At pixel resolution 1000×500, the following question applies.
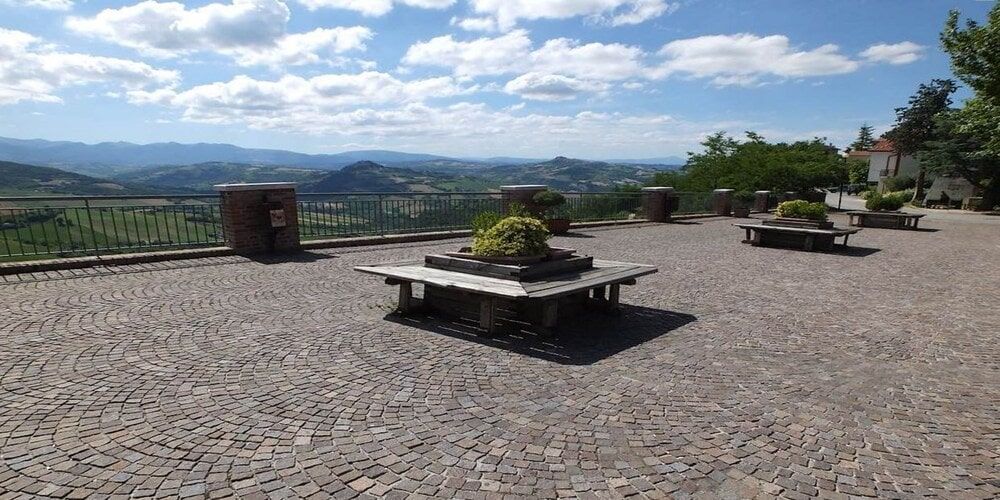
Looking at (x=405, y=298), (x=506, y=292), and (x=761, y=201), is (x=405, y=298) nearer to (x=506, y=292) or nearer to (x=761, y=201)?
(x=506, y=292)

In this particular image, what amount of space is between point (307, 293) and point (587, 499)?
5.13m

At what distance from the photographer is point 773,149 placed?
110 feet

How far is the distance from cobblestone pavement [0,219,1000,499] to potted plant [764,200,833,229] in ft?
19.2

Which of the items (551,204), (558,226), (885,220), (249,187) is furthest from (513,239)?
(885,220)

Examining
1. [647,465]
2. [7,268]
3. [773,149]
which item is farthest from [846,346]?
[773,149]

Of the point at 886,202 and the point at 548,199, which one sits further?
the point at 886,202

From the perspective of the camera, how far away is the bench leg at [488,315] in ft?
15.8

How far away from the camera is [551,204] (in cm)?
1370

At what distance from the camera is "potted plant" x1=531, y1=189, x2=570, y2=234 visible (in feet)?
44.6

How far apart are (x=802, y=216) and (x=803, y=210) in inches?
6.0

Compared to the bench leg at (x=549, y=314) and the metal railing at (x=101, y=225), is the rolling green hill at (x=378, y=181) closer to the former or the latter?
the metal railing at (x=101, y=225)

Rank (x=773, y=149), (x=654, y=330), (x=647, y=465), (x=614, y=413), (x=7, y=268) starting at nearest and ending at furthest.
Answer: (x=647, y=465)
(x=614, y=413)
(x=654, y=330)
(x=7, y=268)
(x=773, y=149)

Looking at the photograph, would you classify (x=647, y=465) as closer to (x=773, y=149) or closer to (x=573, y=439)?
(x=573, y=439)

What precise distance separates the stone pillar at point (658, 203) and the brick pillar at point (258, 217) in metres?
13.2
